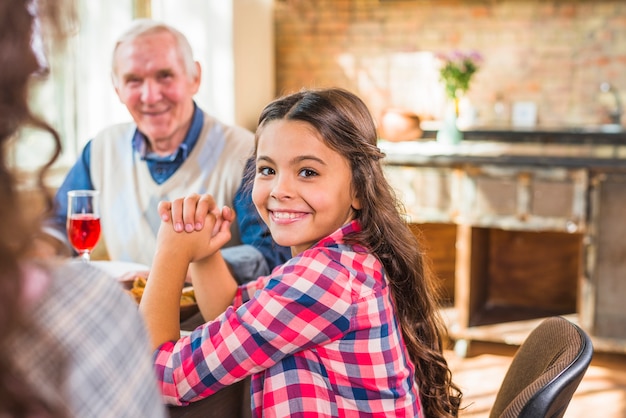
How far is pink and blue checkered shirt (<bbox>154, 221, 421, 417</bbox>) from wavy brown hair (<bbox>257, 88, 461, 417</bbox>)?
78mm

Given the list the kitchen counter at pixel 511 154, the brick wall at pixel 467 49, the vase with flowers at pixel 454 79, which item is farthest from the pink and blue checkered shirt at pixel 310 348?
the brick wall at pixel 467 49

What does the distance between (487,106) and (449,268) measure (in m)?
0.94

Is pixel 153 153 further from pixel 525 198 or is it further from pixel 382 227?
pixel 525 198

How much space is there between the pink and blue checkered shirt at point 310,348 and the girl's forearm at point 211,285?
276 millimetres

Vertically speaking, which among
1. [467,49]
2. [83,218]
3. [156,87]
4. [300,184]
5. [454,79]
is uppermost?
[467,49]

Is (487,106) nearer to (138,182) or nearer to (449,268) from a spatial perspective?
(449,268)

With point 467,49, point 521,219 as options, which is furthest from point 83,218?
point 467,49

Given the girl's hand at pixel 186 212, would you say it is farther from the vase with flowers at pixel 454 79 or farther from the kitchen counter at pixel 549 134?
the kitchen counter at pixel 549 134

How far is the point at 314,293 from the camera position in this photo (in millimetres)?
1179

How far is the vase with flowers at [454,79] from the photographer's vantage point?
3994mm

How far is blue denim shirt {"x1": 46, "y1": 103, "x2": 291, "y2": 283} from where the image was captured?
6.07 ft

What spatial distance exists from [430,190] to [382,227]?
2.31 m

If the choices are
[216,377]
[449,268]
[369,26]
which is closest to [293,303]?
[216,377]

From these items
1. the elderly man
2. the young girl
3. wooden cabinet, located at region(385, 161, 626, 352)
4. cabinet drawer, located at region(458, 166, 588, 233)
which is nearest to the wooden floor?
wooden cabinet, located at region(385, 161, 626, 352)
